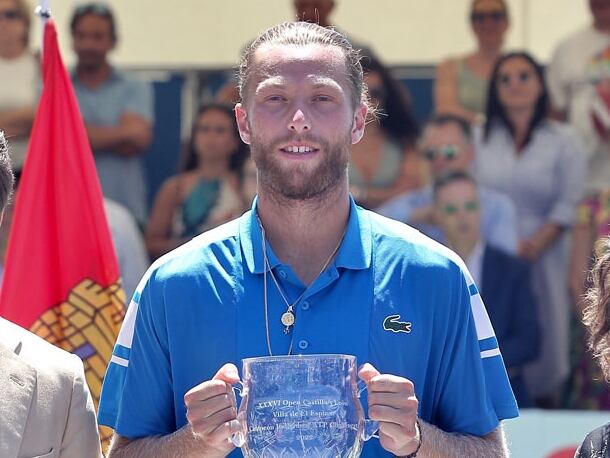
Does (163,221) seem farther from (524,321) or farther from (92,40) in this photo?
(524,321)

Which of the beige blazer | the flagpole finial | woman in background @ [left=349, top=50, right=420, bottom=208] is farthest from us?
woman in background @ [left=349, top=50, right=420, bottom=208]

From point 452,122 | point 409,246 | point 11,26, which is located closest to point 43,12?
point 409,246

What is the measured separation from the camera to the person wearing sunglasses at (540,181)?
6801 mm

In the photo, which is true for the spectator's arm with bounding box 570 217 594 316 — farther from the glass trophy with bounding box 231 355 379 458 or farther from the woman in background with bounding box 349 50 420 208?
the glass trophy with bounding box 231 355 379 458

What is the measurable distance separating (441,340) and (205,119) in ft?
14.4

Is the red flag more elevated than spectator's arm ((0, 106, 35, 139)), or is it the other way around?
spectator's arm ((0, 106, 35, 139))

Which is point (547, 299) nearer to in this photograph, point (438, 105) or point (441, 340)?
point (438, 105)

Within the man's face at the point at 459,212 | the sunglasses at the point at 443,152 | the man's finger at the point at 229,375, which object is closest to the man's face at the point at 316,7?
the sunglasses at the point at 443,152

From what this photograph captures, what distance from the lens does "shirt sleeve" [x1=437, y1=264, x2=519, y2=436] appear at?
8.74 feet

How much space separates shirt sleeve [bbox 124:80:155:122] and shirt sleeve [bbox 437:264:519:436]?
445cm

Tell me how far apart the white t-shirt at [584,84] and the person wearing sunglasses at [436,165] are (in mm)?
530

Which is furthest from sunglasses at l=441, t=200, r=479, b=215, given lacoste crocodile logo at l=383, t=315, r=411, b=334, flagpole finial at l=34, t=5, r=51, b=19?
lacoste crocodile logo at l=383, t=315, r=411, b=334

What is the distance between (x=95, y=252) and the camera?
12.3ft

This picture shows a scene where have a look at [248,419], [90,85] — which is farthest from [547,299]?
[248,419]
